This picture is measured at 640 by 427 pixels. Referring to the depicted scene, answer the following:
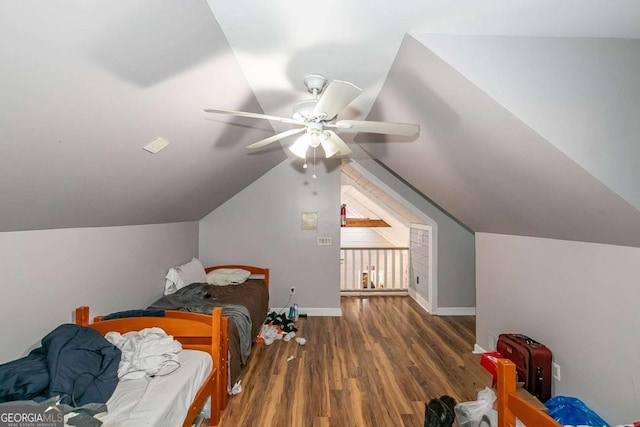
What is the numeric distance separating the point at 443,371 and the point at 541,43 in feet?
9.50

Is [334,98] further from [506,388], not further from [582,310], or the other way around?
[582,310]

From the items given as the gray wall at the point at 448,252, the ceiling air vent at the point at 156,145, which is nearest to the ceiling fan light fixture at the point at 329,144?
the ceiling air vent at the point at 156,145

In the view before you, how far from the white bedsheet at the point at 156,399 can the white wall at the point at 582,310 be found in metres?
2.60

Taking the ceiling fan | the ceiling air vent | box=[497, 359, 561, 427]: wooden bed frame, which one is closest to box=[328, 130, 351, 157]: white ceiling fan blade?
the ceiling fan

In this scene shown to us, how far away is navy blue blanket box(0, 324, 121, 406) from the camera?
1.45 metres

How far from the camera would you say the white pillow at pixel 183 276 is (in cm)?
369

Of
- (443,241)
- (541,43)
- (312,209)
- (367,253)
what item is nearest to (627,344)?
(541,43)

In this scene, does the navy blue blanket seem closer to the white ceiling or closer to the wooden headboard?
the white ceiling

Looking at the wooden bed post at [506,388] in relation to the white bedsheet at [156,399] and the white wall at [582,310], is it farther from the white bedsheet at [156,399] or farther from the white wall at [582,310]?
the white bedsheet at [156,399]

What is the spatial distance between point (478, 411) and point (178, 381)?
6.16ft

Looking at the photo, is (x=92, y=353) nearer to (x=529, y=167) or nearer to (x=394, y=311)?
(x=529, y=167)

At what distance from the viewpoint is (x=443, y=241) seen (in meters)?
4.82

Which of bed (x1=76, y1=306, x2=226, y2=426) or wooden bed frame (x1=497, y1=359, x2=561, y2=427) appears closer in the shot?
wooden bed frame (x1=497, y1=359, x2=561, y2=427)

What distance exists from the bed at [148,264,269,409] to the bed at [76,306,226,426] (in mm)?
160
